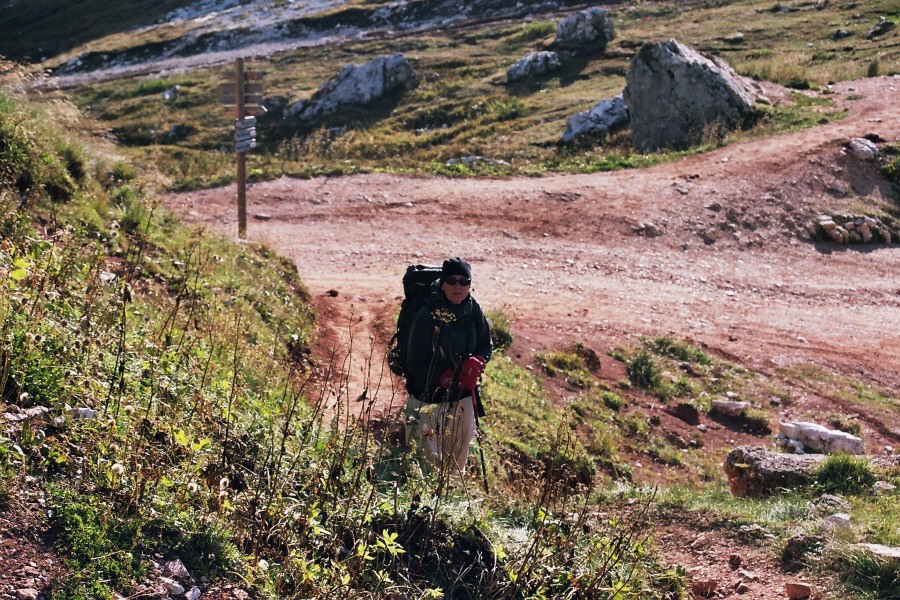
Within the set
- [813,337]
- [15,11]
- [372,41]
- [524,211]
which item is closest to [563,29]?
[372,41]

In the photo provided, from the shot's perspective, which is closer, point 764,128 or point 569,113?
point 764,128

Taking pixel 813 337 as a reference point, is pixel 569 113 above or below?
above

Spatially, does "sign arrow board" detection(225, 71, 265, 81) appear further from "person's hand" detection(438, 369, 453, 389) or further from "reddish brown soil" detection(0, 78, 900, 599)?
"person's hand" detection(438, 369, 453, 389)

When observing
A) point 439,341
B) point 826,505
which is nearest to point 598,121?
point 826,505

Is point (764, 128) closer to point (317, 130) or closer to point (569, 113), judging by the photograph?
point (569, 113)

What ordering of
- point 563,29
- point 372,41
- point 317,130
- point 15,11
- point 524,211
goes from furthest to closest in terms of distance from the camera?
point 15,11 < point 372,41 < point 563,29 < point 317,130 < point 524,211

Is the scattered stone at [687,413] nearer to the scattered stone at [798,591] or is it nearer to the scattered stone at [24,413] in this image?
the scattered stone at [798,591]

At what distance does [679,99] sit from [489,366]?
45.5 feet

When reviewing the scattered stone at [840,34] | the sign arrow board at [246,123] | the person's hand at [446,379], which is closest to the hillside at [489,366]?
the person's hand at [446,379]

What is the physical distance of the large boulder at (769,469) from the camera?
6.86 metres

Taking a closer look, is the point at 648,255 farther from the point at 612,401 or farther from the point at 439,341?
the point at 439,341

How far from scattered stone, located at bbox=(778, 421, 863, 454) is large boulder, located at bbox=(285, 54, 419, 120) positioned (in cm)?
2321

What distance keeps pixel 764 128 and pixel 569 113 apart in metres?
6.71

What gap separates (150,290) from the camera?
7688 mm
